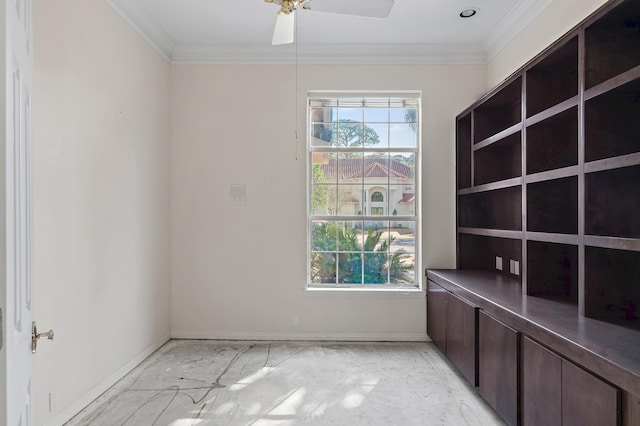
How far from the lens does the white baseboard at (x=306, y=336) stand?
12.4 feet

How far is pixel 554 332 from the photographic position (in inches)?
67.9

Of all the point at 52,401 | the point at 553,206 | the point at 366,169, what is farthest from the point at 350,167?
the point at 52,401

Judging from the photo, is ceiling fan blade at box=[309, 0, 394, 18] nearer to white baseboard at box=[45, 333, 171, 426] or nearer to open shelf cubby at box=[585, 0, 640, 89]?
open shelf cubby at box=[585, 0, 640, 89]

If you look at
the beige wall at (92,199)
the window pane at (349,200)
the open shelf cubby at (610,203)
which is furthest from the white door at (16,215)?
the window pane at (349,200)

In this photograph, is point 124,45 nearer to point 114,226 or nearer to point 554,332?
point 114,226

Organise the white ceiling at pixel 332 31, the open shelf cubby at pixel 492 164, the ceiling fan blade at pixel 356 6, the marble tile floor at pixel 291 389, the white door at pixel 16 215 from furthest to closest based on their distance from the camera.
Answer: the open shelf cubby at pixel 492 164, the white ceiling at pixel 332 31, the marble tile floor at pixel 291 389, the ceiling fan blade at pixel 356 6, the white door at pixel 16 215

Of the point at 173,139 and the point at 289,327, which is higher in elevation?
the point at 173,139

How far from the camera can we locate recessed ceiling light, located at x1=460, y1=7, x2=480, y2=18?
3.07 m

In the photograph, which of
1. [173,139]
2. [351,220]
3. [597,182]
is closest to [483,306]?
[597,182]

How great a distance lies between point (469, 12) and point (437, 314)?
2.75m

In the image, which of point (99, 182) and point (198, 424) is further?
point (99, 182)

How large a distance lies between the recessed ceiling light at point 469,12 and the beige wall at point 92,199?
9.44ft

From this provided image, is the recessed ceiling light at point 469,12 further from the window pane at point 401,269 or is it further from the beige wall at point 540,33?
the window pane at point 401,269

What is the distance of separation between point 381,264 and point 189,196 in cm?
222
